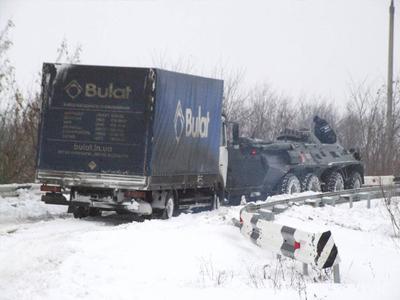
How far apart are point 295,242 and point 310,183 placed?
13023 millimetres

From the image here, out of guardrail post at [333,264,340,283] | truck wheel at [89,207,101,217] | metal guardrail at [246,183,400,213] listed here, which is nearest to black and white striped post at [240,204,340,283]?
guardrail post at [333,264,340,283]

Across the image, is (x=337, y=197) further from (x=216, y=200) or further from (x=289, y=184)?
(x=216, y=200)

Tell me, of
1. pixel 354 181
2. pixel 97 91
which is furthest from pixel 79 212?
pixel 354 181

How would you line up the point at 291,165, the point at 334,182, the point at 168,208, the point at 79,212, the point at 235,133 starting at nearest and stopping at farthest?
the point at 168,208 < the point at 79,212 < the point at 235,133 < the point at 291,165 < the point at 334,182

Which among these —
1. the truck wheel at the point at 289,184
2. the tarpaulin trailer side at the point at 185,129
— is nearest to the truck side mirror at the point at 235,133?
the tarpaulin trailer side at the point at 185,129

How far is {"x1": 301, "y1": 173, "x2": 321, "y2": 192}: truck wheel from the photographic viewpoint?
858 inches

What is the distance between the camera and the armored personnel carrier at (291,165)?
1939 cm

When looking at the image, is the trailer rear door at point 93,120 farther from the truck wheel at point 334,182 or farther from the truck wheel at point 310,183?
the truck wheel at point 334,182

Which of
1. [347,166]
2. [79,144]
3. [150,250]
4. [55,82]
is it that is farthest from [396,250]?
[347,166]

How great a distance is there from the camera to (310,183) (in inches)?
864

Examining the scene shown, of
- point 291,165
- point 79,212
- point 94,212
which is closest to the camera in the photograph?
point 79,212

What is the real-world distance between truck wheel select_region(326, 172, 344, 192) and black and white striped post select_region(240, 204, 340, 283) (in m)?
13.0

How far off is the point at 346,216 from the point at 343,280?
296 inches

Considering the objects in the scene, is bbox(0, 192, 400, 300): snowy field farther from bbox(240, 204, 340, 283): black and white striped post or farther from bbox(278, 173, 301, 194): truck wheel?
bbox(278, 173, 301, 194): truck wheel
